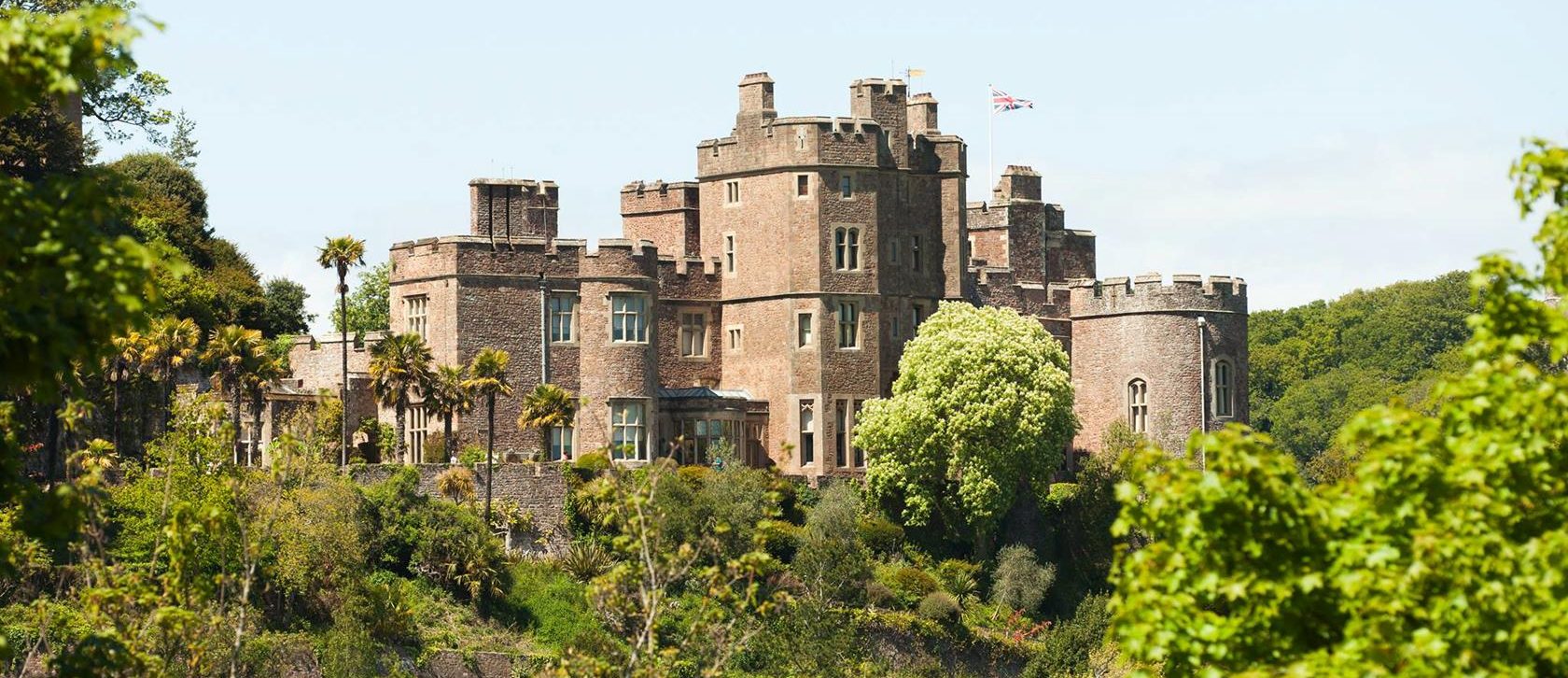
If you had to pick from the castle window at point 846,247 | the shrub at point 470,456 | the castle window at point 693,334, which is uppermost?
the castle window at point 846,247

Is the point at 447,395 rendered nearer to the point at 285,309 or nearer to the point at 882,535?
the point at 882,535

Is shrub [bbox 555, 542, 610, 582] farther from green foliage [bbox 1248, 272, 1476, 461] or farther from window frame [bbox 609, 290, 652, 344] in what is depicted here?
green foliage [bbox 1248, 272, 1476, 461]

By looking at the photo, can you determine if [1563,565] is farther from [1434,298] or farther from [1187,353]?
[1434,298]

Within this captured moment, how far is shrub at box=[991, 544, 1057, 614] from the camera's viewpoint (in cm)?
6053

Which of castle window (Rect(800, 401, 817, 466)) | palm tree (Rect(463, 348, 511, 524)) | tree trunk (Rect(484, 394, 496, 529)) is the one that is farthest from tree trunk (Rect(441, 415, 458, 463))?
castle window (Rect(800, 401, 817, 466))

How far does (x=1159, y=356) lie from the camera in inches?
2640

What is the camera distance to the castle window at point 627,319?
60.4 m

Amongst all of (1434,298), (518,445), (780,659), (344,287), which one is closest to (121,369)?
(344,287)

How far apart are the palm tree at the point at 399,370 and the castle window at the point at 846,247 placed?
Answer: 10989 mm

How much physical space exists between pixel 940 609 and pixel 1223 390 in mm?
13332

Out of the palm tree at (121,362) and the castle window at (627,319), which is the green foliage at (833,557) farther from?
the palm tree at (121,362)

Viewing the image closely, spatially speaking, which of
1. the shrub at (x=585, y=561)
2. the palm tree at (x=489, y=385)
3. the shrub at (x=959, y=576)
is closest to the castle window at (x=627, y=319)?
the palm tree at (x=489, y=385)

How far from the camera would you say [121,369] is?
55.6 m

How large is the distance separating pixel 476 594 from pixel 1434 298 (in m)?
77.4
